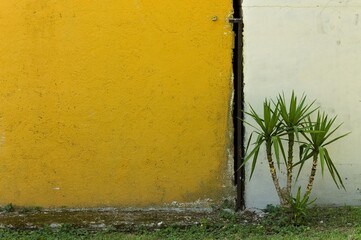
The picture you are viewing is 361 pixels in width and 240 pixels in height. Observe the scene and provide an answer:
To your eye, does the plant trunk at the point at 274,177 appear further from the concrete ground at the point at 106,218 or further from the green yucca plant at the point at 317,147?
the concrete ground at the point at 106,218

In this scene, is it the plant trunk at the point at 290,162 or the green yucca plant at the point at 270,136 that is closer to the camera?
the green yucca plant at the point at 270,136

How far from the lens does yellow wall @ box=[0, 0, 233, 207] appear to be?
5.46 m

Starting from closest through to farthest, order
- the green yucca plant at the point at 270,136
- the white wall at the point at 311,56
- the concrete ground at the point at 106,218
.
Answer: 1. the green yucca plant at the point at 270,136
2. the concrete ground at the point at 106,218
3. the white wall at the point at 311,56

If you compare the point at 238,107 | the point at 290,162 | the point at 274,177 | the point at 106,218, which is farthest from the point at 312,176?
the point at 106,218

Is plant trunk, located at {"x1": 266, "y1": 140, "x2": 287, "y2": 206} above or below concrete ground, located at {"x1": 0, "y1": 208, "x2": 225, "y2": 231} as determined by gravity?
above

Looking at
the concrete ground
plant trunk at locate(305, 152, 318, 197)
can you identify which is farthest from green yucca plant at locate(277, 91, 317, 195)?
the concrete ground

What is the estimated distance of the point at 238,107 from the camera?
5.50m

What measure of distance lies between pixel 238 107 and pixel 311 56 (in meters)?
0.86

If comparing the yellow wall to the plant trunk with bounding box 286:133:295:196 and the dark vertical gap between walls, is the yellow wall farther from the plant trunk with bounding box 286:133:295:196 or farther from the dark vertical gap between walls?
the plant trunk with bounding box 286:133:295:196

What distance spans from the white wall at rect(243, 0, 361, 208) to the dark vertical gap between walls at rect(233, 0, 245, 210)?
6cm

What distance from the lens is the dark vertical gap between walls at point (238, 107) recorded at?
5.48 metres

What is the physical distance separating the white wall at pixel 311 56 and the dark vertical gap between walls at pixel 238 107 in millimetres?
60

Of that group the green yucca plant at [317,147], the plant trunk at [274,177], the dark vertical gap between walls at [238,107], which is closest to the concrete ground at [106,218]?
the dark vertical gap between walls at [238,107]

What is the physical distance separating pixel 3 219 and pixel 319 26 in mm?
3545
